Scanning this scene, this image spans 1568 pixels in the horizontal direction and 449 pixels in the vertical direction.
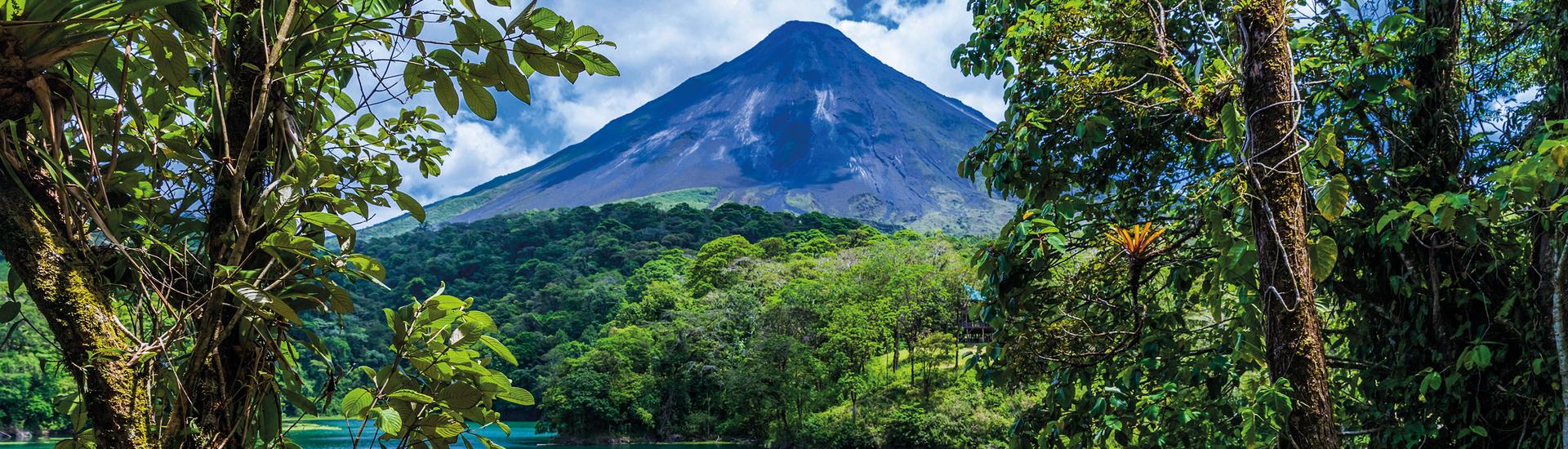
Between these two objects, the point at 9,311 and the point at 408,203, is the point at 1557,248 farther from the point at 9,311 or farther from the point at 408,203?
the point at 9,311

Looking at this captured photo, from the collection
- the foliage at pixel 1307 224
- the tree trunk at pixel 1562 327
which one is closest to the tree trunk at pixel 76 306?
the foliage at pixel 1307 224

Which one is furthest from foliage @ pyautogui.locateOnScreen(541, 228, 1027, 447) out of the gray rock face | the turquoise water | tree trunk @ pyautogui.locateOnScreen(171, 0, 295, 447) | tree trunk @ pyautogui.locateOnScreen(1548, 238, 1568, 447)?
the gray rock face

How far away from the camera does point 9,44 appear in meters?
0.61

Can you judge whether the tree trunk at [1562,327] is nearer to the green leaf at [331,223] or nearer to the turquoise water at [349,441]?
the green leaf at [331,223]

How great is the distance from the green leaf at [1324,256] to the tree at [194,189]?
57.1 inches

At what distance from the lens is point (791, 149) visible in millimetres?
123125

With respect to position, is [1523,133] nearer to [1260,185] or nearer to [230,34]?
[1260,185]

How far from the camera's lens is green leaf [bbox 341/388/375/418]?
31.0 inches

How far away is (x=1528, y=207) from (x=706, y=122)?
400ft

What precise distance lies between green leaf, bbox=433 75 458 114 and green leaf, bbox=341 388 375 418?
269 millimetres

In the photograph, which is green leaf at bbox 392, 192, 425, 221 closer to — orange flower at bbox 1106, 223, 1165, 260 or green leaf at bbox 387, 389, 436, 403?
green leaf at bbox 387, 389, 436, 403

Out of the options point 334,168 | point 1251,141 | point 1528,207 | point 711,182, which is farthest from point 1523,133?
point 711,182

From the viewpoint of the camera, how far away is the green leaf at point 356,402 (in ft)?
2.59

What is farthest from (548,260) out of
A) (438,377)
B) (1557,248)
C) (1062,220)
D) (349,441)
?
(438,377)
